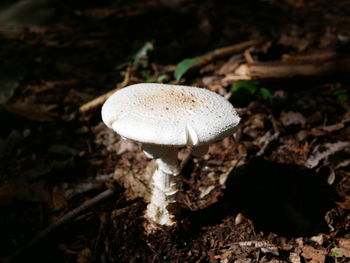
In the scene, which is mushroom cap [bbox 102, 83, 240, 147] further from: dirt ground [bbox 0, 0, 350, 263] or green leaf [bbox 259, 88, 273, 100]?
green leaf [bbox 259, 88, 273, 100]

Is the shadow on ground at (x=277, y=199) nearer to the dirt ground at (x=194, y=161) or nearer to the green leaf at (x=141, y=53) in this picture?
the dirt ground at (x=194, y=161)

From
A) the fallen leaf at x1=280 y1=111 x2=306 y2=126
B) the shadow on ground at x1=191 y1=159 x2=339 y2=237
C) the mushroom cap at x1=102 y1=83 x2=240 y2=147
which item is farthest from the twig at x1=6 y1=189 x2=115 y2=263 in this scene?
the fallen leaf at x1=280 y1=111 x2=306 y2=126

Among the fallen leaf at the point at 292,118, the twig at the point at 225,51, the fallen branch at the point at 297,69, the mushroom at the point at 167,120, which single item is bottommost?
the fallen leaf at the point at 292,118

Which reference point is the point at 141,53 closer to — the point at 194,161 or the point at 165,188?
the point at 194,161

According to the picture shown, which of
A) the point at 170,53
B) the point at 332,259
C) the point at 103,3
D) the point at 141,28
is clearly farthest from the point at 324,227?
the point at 103,3

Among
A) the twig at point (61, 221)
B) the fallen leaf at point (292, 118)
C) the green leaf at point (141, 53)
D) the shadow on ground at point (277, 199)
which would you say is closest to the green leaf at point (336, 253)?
the shadow on ground at point (277, 199)

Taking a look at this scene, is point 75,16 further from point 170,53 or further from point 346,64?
point 346,64
